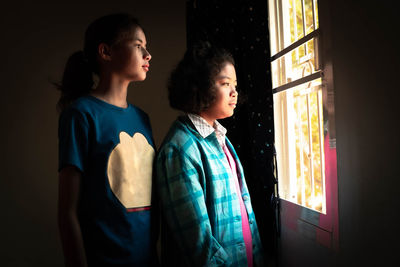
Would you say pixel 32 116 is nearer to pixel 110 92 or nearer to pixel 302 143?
pixel 110 92

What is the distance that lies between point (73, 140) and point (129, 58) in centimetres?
37

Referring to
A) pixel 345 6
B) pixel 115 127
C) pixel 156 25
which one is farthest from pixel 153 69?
pixel 345 6

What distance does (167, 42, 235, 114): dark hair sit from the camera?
1337mm

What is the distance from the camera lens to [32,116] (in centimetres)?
225

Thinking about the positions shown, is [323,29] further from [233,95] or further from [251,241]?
[251,241]

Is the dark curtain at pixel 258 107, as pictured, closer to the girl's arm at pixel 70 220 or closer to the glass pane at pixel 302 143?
the glass pane at pixel 302 143

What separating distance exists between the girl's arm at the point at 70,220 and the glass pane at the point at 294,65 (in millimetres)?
1011

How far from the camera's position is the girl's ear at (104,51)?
1.23m

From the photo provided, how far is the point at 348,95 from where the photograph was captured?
112 cm

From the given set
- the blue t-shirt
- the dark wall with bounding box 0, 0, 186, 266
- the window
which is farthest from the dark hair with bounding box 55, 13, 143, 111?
the dark wall with bounding box 0, 0, 186, 266

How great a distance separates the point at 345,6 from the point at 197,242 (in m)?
0.90

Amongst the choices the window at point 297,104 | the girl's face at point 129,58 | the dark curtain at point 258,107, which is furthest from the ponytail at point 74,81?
the window at point 297,104

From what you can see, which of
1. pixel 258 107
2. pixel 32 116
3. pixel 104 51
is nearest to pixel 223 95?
pixel 258 107

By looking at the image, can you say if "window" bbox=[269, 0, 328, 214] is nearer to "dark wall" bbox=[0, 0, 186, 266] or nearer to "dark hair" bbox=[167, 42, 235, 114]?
"dark hair" bbox=[167, 42, 235, 114]
